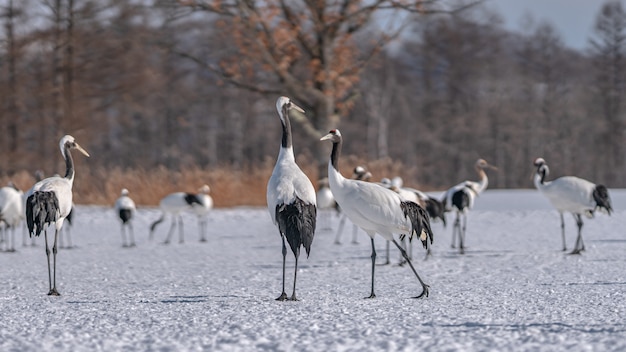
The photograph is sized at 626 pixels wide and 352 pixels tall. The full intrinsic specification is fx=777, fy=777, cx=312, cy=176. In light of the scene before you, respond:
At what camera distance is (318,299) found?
24.0 feet

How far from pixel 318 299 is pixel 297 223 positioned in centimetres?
77

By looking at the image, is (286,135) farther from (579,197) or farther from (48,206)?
(579,197)

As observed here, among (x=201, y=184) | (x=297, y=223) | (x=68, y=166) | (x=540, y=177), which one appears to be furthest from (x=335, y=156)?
(x=201, y=184)

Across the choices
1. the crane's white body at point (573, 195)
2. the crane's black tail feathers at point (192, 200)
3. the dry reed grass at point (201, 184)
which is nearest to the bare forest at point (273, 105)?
the dry reed grass at point (201, 184)

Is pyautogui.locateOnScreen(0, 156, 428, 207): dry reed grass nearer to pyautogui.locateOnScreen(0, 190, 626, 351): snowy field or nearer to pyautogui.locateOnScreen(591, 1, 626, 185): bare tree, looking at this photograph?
pyautogui.locateOnScreen(0, 190, 626, 351): snowy field

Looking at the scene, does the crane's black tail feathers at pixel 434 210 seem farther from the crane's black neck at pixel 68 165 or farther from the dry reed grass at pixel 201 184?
the dry reed grass at pixel 201 184

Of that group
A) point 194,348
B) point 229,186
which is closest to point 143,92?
point 229,186

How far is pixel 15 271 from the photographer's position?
34.1 feet

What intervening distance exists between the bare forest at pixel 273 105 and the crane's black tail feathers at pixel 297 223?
47.2 feet

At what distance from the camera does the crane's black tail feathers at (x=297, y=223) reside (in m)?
7.16

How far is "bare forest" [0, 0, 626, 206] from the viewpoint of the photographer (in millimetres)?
27531

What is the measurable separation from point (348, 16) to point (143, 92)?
2096 cm

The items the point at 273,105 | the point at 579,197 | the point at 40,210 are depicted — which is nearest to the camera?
the point at 40,210

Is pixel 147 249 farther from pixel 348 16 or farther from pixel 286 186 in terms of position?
pixel 348 16
